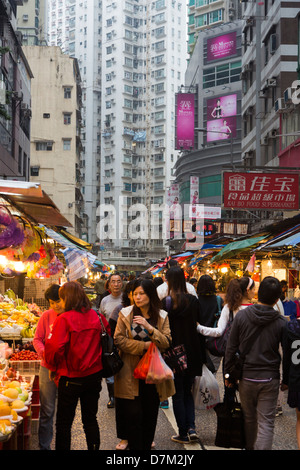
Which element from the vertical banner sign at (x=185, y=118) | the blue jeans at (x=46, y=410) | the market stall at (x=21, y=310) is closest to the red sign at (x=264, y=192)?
the market stall at (x=21, y=310)

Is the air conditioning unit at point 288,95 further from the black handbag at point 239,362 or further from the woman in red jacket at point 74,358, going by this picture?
the woman in red jacket at point 74,358

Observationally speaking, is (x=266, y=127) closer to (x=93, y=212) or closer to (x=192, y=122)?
(x=192, y=122)

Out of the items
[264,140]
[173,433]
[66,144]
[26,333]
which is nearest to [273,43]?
[264,140]

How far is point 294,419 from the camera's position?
24.6 ft

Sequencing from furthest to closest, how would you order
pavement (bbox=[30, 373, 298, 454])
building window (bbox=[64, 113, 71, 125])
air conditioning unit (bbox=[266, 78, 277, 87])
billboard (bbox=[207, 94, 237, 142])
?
building window (bbox=[64, 113, 71, 125]) < billboard (bbox=[207, 94, 237, 142]) < air conditioning unit (bbox=[266, 78, 277, 87]) < pavement (bbox=[30, 373, 298, 454])

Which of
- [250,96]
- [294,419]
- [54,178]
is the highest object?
[250,96]

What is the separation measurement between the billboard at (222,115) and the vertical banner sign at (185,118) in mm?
2143

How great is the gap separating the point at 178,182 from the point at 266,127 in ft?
116

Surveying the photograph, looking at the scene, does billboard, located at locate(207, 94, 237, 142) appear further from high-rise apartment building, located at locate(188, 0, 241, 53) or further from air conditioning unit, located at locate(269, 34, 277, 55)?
air conditioning unit, located at locate(269, 34, 277, 55)

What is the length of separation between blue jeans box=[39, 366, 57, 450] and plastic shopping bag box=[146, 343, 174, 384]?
1.30m

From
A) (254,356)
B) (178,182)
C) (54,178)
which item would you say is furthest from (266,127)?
(178,182)

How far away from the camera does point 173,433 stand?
22.0 ft

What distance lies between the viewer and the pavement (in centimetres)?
610

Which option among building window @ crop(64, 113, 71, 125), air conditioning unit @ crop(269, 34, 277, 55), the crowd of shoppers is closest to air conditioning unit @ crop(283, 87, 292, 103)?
air conditioning unit @ crop(269, 34, 277, 55)
